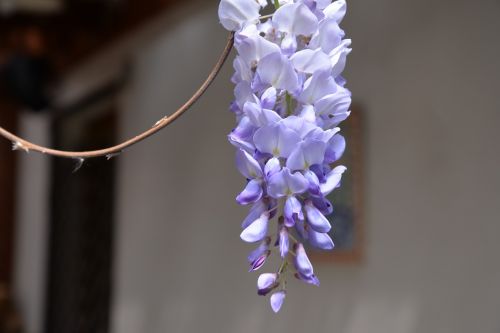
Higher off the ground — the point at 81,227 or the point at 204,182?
the point at 204,182

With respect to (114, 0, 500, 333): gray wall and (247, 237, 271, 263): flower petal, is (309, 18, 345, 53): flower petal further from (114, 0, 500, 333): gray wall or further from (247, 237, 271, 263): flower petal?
(114, 0, 500, 333): gray wall

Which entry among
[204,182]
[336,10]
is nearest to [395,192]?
[204,182]

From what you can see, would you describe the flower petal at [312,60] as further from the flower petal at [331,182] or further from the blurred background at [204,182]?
the blurred background at [204,182]

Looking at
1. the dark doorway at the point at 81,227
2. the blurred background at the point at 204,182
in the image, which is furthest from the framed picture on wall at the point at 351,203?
the dark doorway at the point at 81,227

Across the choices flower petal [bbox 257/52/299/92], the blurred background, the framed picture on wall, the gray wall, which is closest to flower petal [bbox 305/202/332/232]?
flower petal [bbox 257/52/299/92]

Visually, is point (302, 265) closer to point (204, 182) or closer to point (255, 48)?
point (255, 48)

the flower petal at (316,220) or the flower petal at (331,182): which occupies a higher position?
the flower petal at (331,182)
